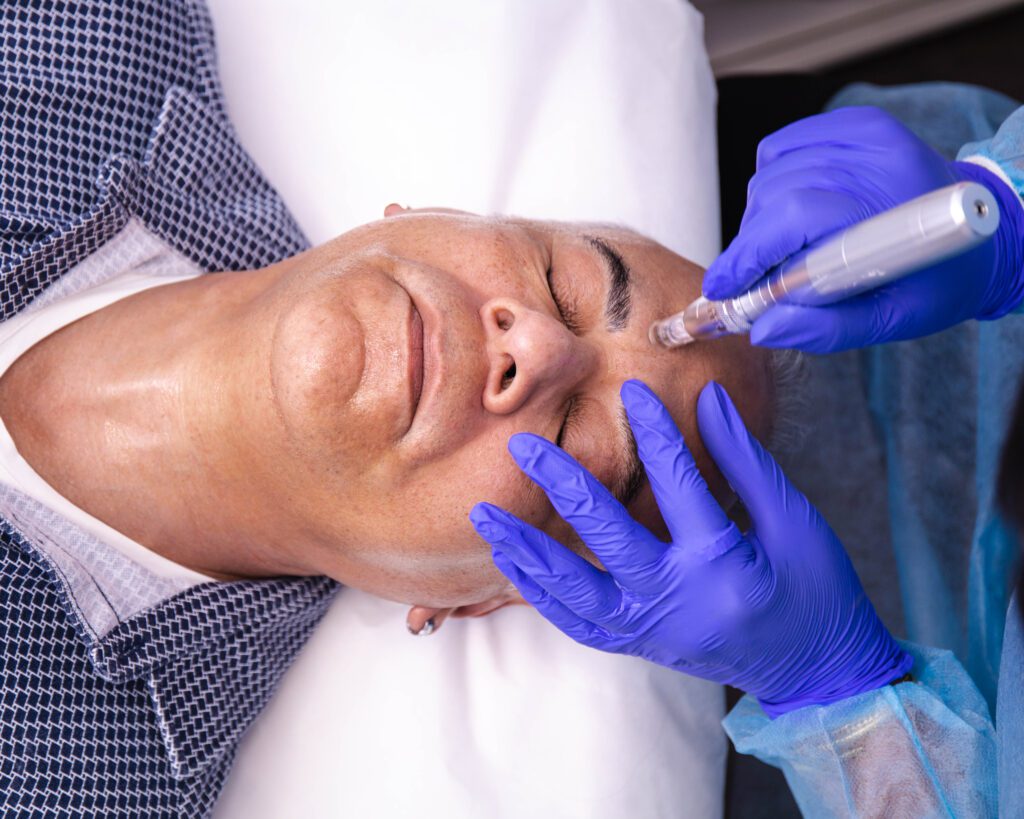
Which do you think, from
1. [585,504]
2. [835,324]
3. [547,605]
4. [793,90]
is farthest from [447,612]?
[793,90]

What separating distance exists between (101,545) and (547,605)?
563 millimetres

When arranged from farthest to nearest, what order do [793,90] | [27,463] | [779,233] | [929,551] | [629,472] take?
1. [793,90]
2. [929,551]
3. [27,463]
4. [629,472]
5. [779,233]

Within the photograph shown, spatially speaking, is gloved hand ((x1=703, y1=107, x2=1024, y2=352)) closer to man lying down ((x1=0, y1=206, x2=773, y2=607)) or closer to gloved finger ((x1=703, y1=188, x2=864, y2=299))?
gloved finger ((x1=703, y1=188, x2=864, y2=299))

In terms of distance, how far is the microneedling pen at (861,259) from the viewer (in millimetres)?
756

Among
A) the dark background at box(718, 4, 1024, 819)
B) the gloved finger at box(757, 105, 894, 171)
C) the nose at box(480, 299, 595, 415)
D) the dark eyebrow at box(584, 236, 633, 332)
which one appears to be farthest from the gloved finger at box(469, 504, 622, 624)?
the dark background at box(718, 4, 1024, 819)

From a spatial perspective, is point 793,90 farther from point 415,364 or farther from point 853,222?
point 415,364

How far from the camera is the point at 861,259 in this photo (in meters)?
0.85

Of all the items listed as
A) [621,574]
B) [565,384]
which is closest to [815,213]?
[565,384]

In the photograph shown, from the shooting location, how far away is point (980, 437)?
130cm

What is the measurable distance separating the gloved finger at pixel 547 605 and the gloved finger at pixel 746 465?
8.4 inches

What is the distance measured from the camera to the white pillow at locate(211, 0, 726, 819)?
1.29 meters

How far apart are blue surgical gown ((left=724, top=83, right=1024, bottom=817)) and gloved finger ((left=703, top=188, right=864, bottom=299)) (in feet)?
0.92

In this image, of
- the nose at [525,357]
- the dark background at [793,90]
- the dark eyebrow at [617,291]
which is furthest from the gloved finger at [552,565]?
the dark background at [793,90]

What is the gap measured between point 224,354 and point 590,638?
52cm
